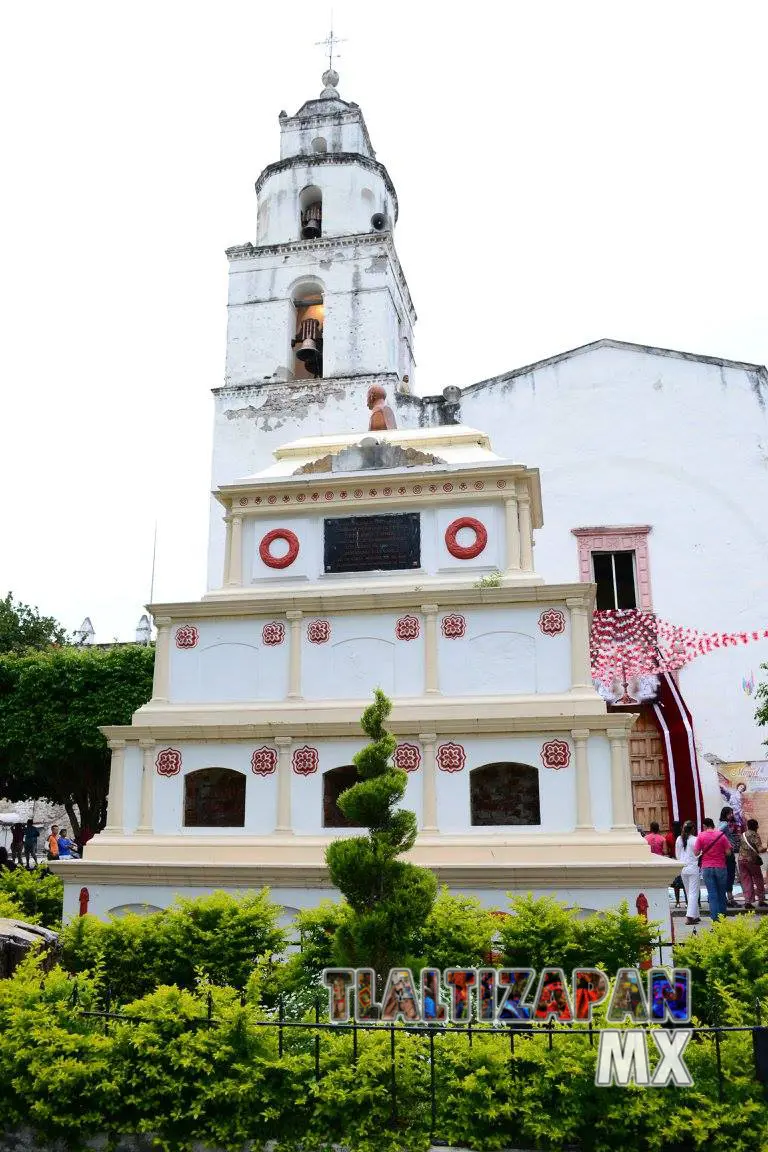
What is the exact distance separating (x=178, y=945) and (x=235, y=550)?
6494 mm

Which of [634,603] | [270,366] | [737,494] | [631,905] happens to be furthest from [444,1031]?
[270,366]

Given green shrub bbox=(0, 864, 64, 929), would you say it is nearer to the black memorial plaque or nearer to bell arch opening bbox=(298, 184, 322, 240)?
the black memorial plaque

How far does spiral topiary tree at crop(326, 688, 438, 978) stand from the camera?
7.41 metres

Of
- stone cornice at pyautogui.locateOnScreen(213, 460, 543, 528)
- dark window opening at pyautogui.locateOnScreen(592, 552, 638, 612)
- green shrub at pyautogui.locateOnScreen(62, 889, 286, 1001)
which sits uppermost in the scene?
dark window opening at pyautogui.locateOnScreen(592, 552, 638, 612)

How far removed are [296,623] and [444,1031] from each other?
783 cm

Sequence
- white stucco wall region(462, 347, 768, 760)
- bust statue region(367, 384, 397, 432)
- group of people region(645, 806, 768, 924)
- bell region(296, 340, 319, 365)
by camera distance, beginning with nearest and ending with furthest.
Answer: group of people region(645, 806, 768, 924) → bust statue region(367, 384, 397, 432) → white stucco wall region(462, 347, 768, 760) → bell region(296, 340, 319, 365)

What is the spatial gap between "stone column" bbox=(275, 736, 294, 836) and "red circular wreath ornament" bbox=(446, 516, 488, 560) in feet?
11.9

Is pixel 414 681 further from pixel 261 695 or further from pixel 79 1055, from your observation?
pixel 79 1055


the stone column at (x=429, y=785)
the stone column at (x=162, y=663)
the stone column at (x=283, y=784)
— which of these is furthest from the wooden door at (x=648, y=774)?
the stone column at (x=162, y=663)

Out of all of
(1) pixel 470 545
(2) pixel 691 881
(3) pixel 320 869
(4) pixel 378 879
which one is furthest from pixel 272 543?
(2) pixel 691 881

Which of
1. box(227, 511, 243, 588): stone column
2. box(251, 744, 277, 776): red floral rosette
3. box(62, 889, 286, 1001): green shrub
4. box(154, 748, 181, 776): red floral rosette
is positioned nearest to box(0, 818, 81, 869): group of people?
box(154, 748, 181, 776): red floral rosette

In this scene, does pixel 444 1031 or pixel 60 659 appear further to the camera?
pixel 60 659

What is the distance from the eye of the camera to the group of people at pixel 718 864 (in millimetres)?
14289

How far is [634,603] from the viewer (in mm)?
23172
